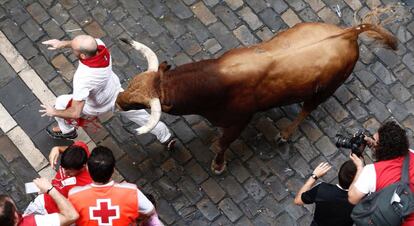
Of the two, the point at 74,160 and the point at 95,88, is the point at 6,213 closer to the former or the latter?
the point at 74,160

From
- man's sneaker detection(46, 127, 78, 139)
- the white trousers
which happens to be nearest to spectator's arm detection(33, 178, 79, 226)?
the white trousers

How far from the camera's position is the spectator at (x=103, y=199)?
18.1 ft

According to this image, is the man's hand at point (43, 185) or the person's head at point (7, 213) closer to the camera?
the person's head at point (7, 213)

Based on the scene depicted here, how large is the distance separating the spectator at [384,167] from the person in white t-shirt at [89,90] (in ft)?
8.38

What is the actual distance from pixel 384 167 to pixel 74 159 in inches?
110

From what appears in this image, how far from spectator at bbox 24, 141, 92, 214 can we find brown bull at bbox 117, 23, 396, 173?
840 mm

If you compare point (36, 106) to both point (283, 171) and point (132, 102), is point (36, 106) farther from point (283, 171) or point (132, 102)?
point (283, 171)

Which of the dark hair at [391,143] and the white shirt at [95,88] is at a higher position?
the white shirt at [95,88]

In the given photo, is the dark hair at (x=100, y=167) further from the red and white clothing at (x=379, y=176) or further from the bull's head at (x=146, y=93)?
the red and white clothing at (x=379, y=176)

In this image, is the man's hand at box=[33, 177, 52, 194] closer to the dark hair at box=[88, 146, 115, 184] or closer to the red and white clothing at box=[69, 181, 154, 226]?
the red and white clothing at box=[69, 181, 154, 226]

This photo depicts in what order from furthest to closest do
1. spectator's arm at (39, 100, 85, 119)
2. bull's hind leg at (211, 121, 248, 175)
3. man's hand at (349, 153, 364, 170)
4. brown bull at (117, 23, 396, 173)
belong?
bull's hind leg at (211, 121, 248, 175) → spectator's arm at (39, 100, 85, 119) → brown bull at (117, 23, 396, 173) → man's hand at (349, 153, 364, 170)

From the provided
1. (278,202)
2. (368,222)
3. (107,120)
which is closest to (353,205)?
(368,222)

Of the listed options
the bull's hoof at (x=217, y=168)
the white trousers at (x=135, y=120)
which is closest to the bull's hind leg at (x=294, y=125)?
the bull's hoof at (x=217, y=168)

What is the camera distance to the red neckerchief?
6.61 m
